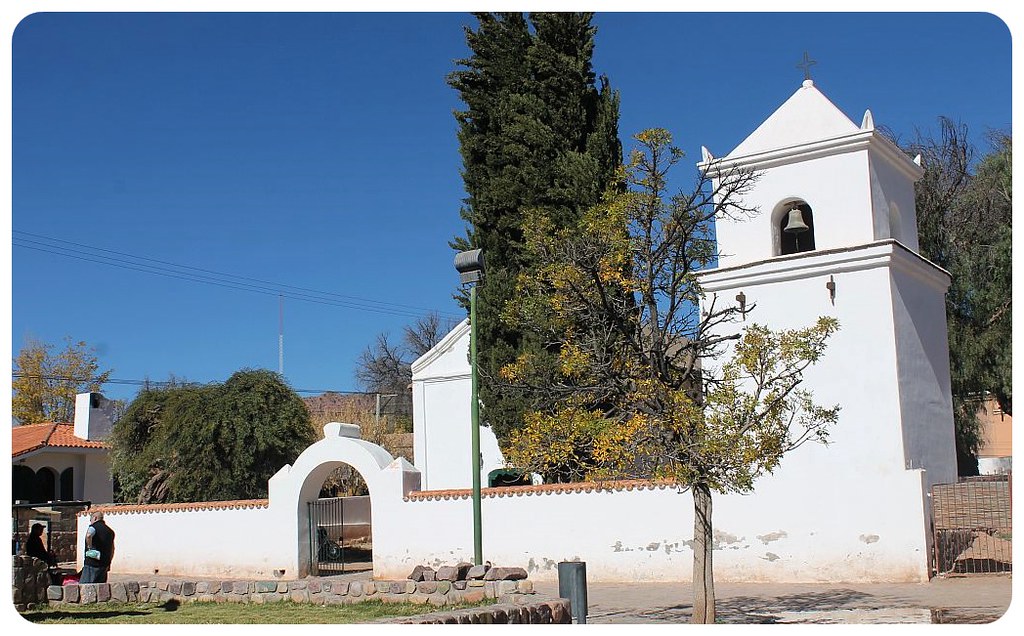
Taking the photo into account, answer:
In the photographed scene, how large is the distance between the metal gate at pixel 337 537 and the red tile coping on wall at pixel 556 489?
2.77 metres

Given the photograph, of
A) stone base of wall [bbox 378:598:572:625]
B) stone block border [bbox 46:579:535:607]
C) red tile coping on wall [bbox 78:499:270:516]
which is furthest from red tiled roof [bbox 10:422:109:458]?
stone base of wall [bbox 378:598:572:625]

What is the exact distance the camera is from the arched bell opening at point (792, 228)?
16625 mm

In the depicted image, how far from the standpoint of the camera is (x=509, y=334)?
22.1 metres

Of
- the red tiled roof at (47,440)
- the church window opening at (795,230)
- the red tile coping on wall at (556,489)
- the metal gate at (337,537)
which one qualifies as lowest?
the metal gate at (337,537)

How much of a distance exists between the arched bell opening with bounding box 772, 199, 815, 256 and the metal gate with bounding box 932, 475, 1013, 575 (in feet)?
14.5

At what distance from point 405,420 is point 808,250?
116ft

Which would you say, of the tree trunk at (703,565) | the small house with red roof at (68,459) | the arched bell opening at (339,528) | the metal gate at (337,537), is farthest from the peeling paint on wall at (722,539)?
the small house with red roof at (68,459)

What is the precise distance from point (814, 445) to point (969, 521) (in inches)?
97.9

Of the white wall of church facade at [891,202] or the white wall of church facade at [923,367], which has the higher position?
the white wall of church facade at [891,202]

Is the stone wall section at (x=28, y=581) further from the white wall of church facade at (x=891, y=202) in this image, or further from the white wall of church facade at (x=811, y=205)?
the white wall of church facade at (x=891, y=202)

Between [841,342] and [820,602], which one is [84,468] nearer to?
[841,342]

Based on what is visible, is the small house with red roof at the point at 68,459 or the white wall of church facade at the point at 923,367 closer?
the white wall of church facade at the point at 923,367

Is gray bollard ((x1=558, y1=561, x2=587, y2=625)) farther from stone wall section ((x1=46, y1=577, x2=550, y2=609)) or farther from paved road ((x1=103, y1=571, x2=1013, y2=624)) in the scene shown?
paved road ((x1=103, y1=571, x2=1013, y2=624))

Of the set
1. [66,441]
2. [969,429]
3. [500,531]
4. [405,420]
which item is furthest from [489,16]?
[405,420]
